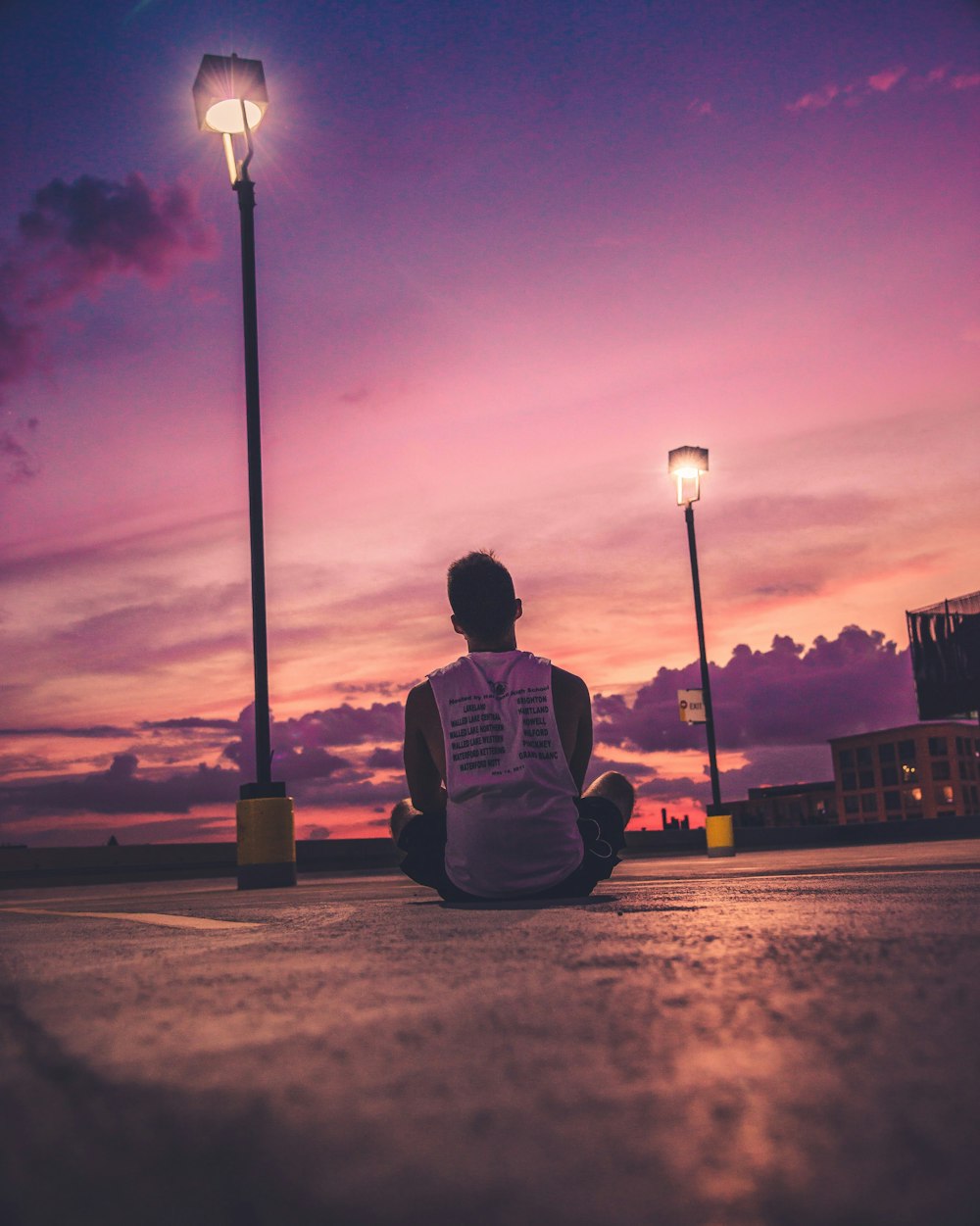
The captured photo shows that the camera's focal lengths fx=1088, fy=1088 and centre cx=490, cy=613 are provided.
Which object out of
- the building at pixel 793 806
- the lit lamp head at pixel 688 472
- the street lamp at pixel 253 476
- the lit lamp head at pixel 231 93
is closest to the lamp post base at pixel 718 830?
the lit lamp head at pixel 688 472

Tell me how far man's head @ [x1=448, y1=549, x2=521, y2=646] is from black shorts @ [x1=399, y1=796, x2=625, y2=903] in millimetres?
757

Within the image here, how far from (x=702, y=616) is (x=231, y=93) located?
11913 mm

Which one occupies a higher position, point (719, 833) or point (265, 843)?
point (265, 843)

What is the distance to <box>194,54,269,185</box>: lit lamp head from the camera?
1061 centimetres

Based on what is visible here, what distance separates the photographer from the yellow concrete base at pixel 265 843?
380 inches

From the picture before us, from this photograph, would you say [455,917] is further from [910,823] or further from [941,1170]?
[910,823]

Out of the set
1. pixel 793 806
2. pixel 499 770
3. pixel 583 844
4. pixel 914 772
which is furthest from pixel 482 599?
pixel 793 806

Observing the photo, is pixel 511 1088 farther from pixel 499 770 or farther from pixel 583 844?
pixel 583 844

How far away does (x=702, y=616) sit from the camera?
63.4 ft

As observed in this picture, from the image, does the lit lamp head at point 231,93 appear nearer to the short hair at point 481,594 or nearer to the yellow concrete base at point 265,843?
the yellow concrete base at point 265,843

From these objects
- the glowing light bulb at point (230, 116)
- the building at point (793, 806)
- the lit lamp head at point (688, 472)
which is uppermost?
the glowing light bulb at point (230, 116)

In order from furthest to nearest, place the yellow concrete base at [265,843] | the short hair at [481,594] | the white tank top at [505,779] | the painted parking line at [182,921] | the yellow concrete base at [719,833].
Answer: the yellow concrete base at [719,833], the yellow concrete base at [265,843], the short hair at [481,594], the white tank top at [505,779], the painted parking line at [182,921]

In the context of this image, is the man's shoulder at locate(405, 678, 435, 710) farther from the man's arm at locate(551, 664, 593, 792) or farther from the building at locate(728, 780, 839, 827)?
the building at locate(728, 780, 839, 827)

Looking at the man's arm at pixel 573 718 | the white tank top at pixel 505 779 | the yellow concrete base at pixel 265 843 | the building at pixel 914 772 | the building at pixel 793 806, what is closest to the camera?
the white tank top at pixel 505 779
